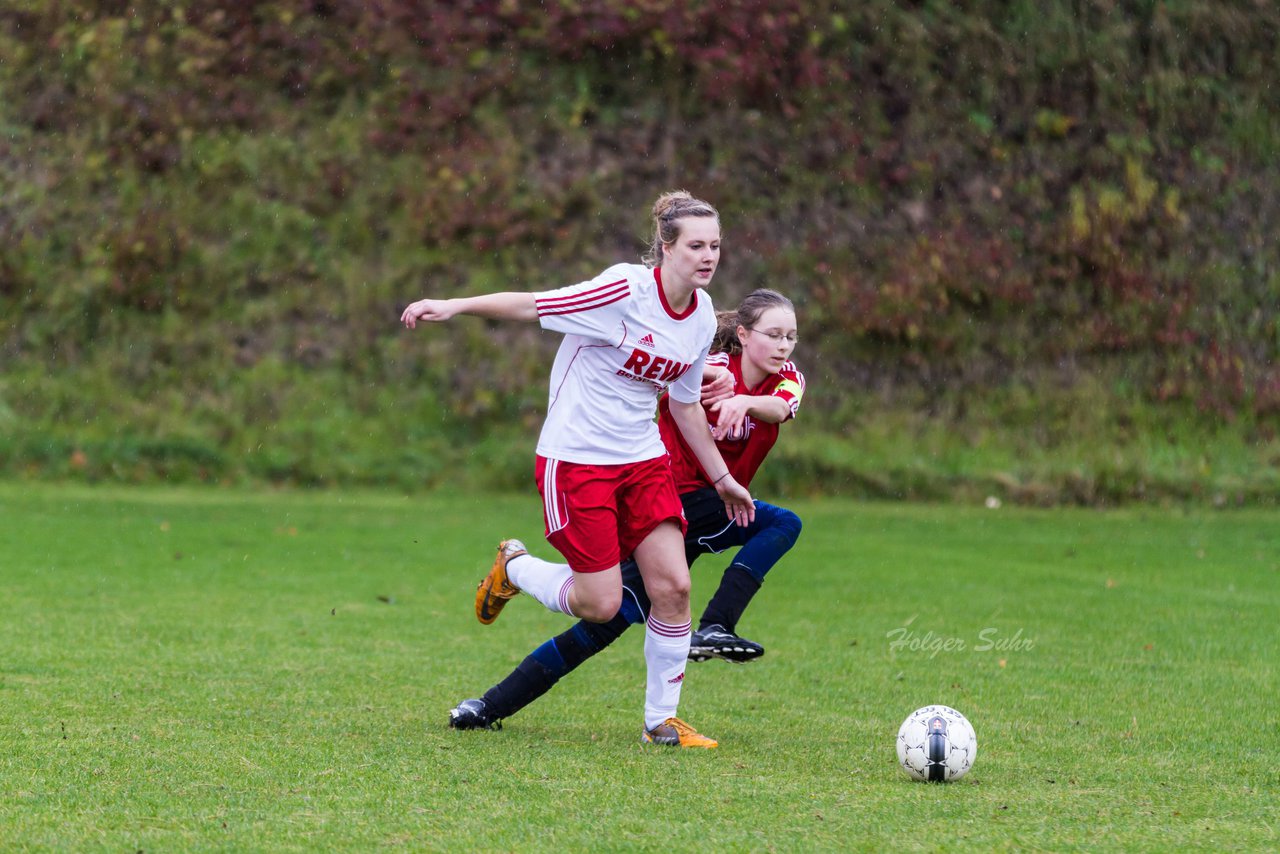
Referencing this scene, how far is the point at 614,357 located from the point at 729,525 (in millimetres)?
1184

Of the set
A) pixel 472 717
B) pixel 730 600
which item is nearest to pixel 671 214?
pixel 730 600

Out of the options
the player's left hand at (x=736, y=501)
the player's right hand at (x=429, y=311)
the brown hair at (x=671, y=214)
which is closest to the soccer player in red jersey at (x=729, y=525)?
the player's left hand at (x=736, y=501)

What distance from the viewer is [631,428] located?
18.8 ft

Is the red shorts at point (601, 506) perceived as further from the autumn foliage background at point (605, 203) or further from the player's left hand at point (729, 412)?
the autumn foliage background at point (605, 203)

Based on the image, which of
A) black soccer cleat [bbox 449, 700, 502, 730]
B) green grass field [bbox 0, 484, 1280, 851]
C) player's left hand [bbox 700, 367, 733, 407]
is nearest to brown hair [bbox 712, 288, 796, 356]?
player's left hand [bbox 700, 367, 733, 407]

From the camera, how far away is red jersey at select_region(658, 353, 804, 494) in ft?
21.6

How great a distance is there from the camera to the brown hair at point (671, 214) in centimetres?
565

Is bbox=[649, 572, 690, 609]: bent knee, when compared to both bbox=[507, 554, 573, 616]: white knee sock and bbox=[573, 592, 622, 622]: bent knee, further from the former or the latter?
bbox=[507, 554, 573, 616]: white knee sock

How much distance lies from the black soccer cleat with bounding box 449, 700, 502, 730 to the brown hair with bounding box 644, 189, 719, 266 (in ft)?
5.94

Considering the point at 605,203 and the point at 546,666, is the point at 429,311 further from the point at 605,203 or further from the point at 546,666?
the point at 605,203

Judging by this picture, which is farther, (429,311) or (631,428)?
(631,428)

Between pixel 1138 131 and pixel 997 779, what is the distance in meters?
15.4

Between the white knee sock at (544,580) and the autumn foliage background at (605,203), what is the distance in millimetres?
11296

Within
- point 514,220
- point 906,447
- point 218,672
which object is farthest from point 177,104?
point 218,672
